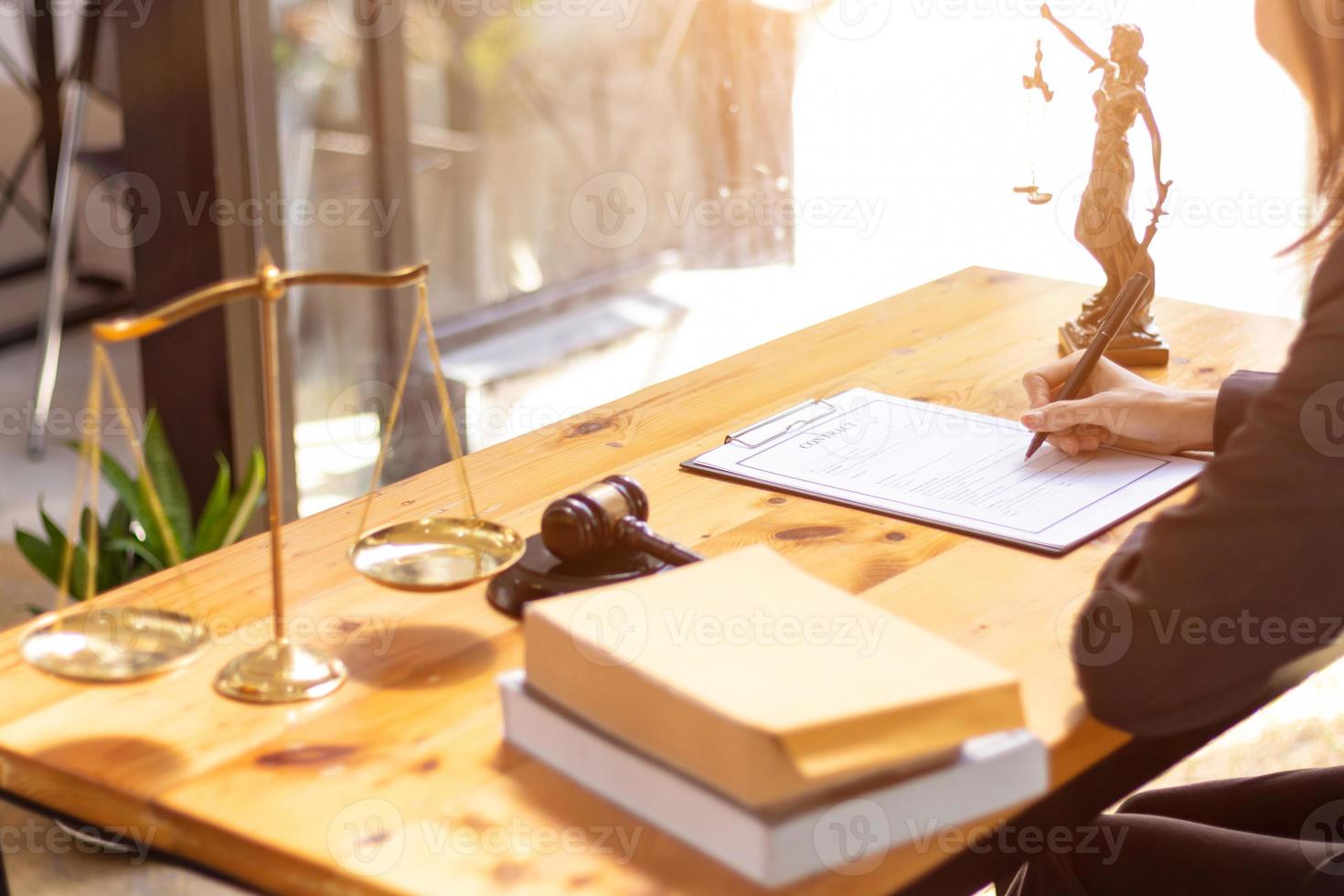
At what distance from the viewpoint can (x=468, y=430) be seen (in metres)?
2.73

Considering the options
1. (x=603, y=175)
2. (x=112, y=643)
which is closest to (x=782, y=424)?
(x=112, y=643)

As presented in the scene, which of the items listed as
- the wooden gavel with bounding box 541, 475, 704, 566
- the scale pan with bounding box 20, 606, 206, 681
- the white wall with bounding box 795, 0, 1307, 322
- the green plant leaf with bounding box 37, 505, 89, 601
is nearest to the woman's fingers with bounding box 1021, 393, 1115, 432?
the wooden gavel with bounding box 541, 475, 704, 566

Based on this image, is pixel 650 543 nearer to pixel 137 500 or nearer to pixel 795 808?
pixel 795 808

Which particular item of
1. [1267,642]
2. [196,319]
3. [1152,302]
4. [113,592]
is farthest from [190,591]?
A: [196,319]

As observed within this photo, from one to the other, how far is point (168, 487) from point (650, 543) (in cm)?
133

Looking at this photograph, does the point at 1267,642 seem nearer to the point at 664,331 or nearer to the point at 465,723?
the point at 465,723

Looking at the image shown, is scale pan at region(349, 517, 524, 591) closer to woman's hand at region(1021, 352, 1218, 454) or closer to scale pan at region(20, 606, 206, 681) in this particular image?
scale pan at region(20, 606, 206, 681)

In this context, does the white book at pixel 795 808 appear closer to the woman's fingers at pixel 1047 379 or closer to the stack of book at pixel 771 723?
the stack of book at pixel 771 723

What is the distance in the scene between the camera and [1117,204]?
4.74 ft

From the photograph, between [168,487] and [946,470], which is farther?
[168,487]

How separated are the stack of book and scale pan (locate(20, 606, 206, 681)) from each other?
0.61ft

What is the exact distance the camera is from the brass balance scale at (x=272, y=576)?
0.76 m

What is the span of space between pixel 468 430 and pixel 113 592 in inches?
68.7

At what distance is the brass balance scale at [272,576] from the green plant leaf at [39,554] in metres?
1.24
